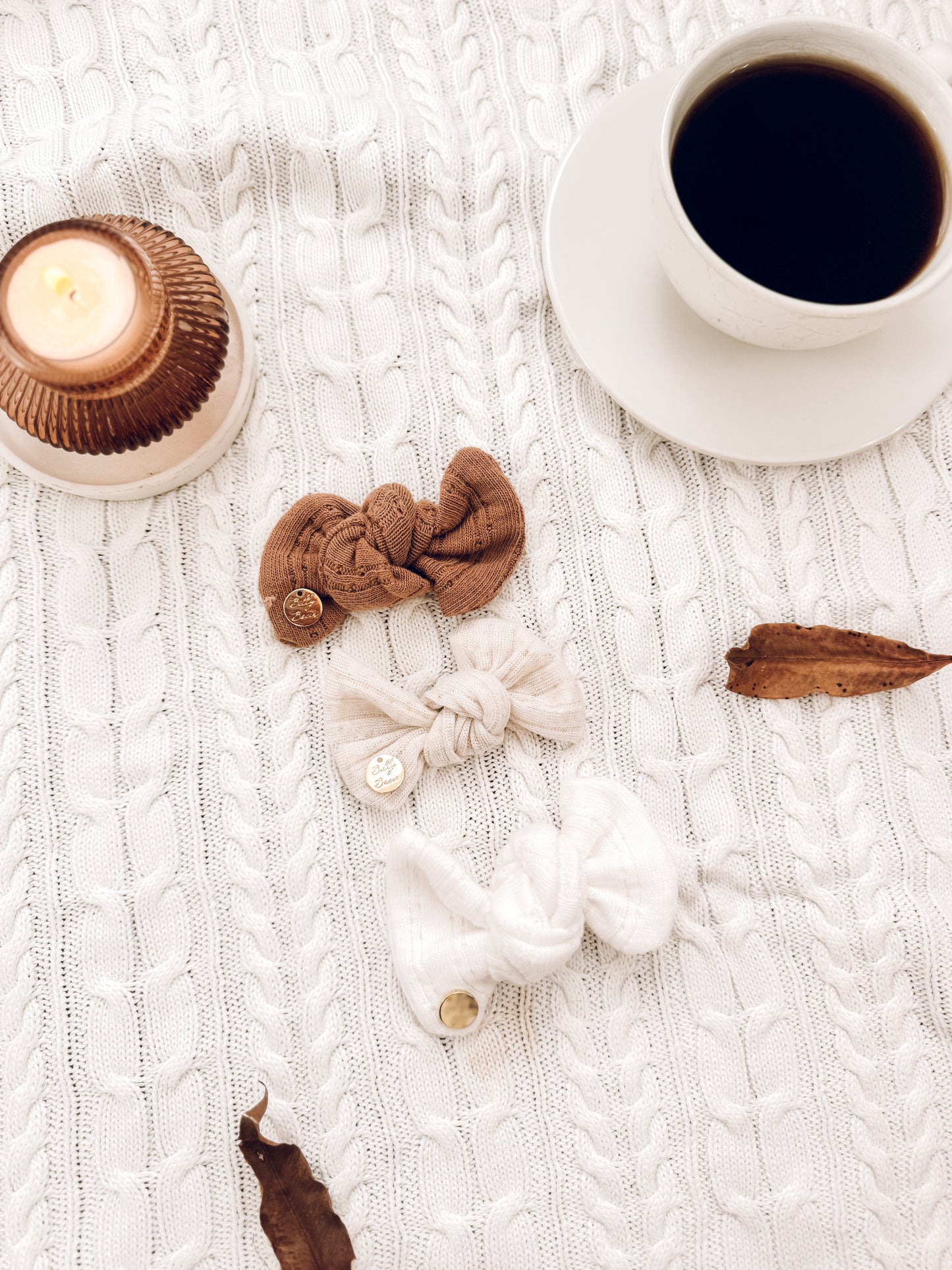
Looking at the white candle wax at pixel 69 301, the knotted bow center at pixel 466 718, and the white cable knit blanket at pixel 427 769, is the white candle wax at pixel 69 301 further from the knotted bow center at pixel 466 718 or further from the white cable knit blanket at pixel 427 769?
the knotted bow center at pixel 466 718

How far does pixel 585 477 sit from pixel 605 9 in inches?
13.7

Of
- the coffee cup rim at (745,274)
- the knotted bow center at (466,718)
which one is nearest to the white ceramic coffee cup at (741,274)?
the coffee cup rim at (745,274)

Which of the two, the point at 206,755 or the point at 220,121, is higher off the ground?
the point at 220,121

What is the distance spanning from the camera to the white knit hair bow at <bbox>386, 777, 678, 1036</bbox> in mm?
539

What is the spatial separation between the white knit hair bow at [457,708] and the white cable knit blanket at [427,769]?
0.06ft

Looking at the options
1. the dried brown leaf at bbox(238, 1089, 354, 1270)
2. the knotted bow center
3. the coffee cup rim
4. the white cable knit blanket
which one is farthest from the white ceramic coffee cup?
the dried brown leaf at bbox(238, 1089, 354, 1270)

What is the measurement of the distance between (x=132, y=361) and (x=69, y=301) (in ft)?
0.14

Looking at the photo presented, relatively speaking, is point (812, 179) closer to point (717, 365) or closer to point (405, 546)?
point (717, 365)

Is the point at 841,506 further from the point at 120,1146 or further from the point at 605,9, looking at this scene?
the point at 120,1146

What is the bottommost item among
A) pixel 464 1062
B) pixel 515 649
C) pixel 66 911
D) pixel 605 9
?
pixel 464 1062

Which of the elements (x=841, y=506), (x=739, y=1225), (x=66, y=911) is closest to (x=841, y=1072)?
(x=739, y=1225)

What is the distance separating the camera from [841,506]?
0.63 meters

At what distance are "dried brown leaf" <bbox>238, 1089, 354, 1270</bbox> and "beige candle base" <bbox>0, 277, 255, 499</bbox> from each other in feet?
1.25

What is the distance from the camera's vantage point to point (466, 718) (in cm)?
Result: 57
